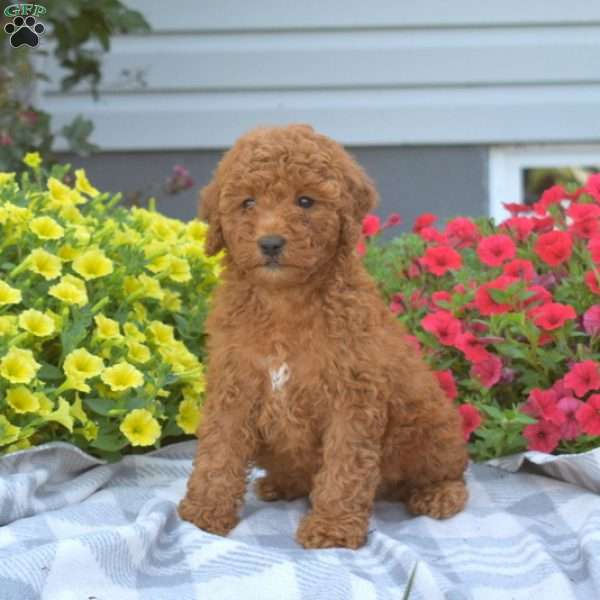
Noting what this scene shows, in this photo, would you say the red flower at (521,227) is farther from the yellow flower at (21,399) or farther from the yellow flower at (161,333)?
the yellow flower at (21,399)

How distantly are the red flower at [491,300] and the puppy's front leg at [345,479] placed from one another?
86 cm

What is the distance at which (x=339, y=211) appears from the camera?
2.83m

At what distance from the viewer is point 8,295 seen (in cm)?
333

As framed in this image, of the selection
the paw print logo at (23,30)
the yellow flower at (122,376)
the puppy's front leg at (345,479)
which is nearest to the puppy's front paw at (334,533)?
the puppy's front leg at (345,479)

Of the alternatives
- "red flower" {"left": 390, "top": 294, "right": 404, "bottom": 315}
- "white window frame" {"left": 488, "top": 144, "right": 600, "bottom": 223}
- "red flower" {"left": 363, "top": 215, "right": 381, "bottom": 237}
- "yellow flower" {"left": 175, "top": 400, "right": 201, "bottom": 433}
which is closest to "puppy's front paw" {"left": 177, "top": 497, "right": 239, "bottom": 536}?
"yellow flower" {"left": 175, "top": 400, "right": 201, "bottom": 433}

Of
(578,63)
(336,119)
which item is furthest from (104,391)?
(578,63)

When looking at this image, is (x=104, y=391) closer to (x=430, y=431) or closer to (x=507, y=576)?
(x=430, y=431)

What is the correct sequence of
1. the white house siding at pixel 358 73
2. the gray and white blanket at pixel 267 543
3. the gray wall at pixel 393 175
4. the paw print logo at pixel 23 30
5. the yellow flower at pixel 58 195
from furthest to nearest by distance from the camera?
the gray wall at pixel 393 175 < the white house siding at pixel 358 73 < the paw print logo at pixel 23 30 < the yellow flower at pixel 58 195 < the gray and white blanket at pixel 267 543

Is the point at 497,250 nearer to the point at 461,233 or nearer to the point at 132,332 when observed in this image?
the point at 461,233

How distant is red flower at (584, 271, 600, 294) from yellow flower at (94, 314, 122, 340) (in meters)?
1.60

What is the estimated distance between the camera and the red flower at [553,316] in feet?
11.4

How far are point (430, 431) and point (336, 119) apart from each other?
3.48 m

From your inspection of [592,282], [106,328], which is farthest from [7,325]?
[592,282]

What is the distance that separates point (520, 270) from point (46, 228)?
1642mm
